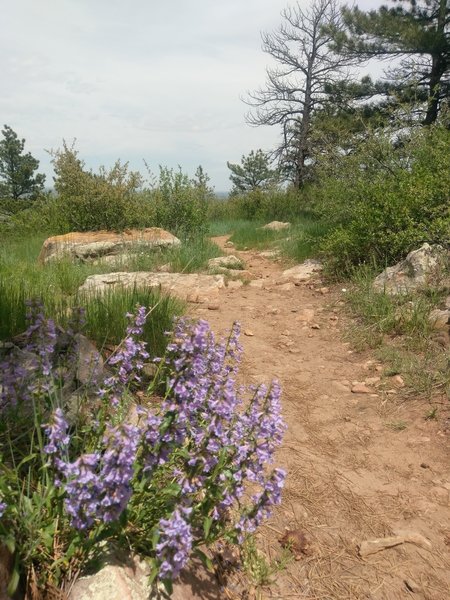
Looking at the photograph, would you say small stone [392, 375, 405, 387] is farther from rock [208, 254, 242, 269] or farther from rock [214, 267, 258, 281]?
rock [208, 254, 242, 269]

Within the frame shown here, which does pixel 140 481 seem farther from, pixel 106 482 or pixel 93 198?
pixel 93 198

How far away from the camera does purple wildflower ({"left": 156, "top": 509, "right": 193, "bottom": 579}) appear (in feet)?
4.33

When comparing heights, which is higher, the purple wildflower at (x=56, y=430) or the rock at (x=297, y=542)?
the purple wildflower at (x=56, y=430)

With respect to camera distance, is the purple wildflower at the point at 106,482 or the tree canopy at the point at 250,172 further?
the tree canopy at the point at 250,172

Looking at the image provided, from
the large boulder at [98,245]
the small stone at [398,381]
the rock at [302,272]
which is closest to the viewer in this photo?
the small stone at [398,381]

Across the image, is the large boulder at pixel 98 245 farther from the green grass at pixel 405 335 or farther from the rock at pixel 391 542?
the rock at pixel 391 542

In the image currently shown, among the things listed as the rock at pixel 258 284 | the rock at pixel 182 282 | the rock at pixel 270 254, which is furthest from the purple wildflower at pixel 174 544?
the rock at pixel 270 254

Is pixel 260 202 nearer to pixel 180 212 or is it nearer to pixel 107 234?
pixel 180 212

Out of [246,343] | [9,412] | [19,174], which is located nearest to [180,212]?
[246,343]

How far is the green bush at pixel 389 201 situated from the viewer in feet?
20.0

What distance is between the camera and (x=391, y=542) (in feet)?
7.21

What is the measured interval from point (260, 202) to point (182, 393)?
1680 centimetres

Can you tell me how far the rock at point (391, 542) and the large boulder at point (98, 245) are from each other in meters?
6.81

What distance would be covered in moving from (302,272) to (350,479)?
522cm
